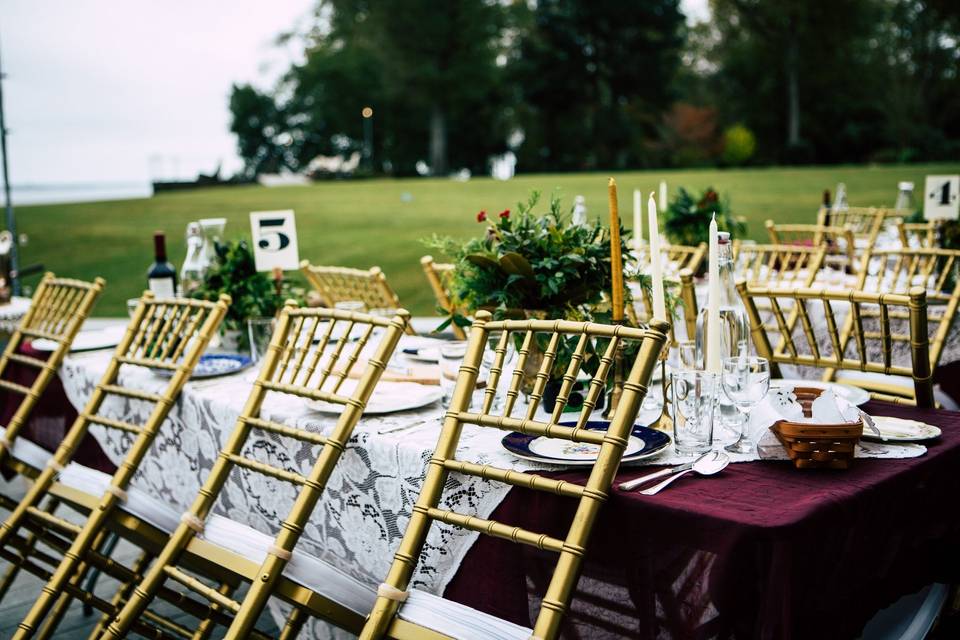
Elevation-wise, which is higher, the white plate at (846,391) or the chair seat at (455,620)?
the white plate at (846,391)

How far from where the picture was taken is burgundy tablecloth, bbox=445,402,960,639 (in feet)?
4.21

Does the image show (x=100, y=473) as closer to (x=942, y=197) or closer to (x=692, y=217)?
(x=692, y=217)

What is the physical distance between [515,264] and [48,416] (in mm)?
1887

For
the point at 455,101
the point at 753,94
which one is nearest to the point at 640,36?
the point at 753,94

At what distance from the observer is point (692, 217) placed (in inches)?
184

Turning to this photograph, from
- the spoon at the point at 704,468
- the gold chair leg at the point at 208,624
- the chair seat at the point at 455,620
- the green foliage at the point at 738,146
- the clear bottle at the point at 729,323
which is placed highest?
the green foliage at the point at 738,146

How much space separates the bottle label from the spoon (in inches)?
78.5

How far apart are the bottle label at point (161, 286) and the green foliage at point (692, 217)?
8.93 ft

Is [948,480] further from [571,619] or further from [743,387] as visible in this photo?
[571,619]

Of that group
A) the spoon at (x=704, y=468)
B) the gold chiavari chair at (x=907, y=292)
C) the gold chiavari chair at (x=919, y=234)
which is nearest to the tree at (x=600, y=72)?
the gold chiavari chair at (x=919, y=234)

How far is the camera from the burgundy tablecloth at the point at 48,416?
2.83m

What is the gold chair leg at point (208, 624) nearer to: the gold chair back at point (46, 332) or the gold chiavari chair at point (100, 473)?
the gold chiavari chair at point (100, 473)

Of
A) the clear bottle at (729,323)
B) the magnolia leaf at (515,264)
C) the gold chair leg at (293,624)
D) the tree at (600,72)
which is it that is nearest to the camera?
the clear bottle at (729,323)

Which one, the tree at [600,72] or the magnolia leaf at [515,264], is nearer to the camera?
the magnolia leaf at [515,264]
